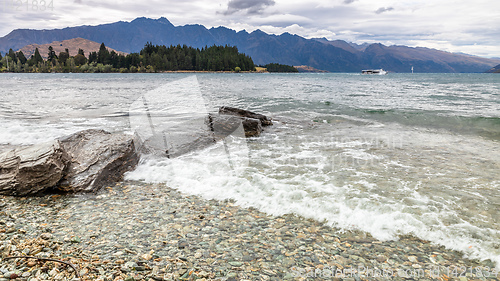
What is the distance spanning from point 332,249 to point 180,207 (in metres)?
3.17

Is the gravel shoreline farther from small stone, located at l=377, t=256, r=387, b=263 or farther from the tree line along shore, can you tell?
the tree line along shore

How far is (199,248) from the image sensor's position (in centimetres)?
421

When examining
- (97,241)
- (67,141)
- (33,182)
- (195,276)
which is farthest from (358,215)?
(67,141)

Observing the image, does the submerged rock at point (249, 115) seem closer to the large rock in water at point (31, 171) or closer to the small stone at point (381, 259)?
the large rock in water at point (31, 171)

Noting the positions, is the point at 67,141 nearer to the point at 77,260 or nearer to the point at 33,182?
the point at 33,182

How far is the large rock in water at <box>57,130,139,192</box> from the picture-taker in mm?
6605

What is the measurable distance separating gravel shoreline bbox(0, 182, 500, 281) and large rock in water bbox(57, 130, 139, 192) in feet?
3.16

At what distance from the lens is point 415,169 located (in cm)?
793

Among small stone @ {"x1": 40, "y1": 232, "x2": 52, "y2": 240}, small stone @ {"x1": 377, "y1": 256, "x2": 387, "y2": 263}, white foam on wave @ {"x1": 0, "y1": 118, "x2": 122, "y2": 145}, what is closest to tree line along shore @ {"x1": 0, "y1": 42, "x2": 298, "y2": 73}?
white foam on wave @ {"x1": 0, "y1": 118, "x2": 122, "y2": 145}

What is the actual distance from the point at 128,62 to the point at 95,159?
194274 millimetres

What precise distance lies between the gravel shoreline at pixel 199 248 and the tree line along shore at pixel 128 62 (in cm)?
18804

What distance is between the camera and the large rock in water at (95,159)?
260 inches

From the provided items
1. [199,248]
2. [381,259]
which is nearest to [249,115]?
[199,248]

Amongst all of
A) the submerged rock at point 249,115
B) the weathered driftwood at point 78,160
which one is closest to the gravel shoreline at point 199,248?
the weathered driftwood at point 78,160
